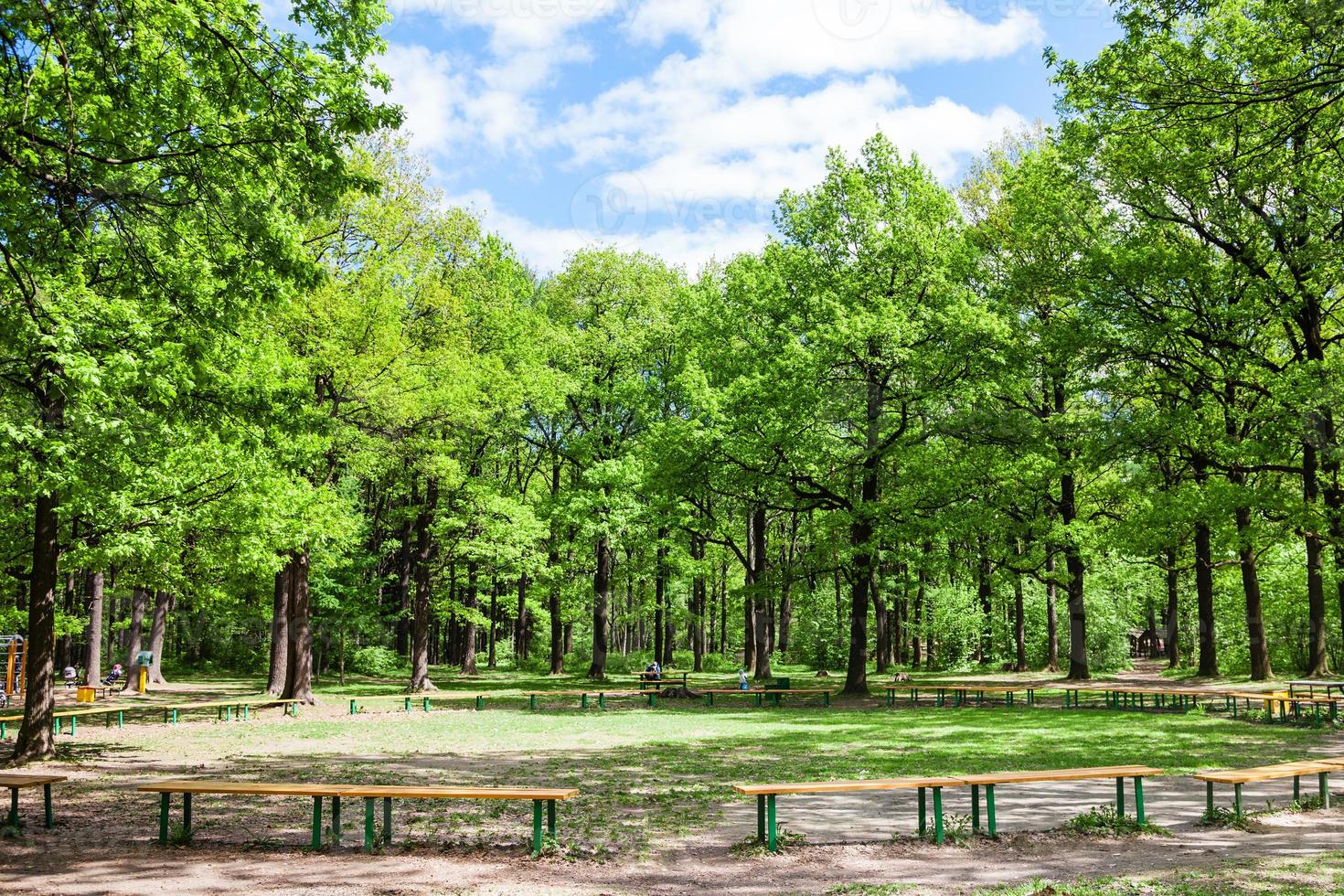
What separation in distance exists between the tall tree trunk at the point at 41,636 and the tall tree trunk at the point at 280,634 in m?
10.1

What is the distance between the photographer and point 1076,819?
27.3 feet

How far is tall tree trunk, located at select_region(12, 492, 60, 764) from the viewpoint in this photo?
1308 centimetres

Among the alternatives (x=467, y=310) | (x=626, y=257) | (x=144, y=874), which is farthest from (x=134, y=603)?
(x=144, y=874)

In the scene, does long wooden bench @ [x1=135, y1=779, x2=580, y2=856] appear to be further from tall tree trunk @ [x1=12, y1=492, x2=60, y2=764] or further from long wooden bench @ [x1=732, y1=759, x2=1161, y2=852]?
tall tree trunk @ [x1=12, y1=492, x2=60, y2=764]

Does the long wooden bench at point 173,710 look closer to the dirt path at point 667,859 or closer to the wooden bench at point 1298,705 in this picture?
the dirt path at point 667,859

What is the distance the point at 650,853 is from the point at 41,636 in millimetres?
10609

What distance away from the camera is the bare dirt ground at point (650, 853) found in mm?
6668

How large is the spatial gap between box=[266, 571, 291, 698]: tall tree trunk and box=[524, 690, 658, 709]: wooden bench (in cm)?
669

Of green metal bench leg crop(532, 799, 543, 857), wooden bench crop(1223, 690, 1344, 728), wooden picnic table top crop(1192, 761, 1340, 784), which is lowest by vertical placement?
wooden bench crop(1223, 690, 1344, 728)

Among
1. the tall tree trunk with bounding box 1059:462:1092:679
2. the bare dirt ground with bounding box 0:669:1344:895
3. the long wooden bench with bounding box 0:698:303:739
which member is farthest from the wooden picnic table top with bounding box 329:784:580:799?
the tall tree trunk with bounding box 1059:462:1092:679

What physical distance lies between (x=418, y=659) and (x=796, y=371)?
47.5 ft

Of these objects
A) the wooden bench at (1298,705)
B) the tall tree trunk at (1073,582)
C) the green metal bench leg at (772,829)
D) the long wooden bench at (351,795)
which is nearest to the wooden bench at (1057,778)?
the green metal bench leg at (772,829)

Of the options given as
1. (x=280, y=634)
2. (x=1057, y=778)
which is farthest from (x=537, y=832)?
(x=280, y=634)

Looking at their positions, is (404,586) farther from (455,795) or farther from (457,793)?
(455,795)
